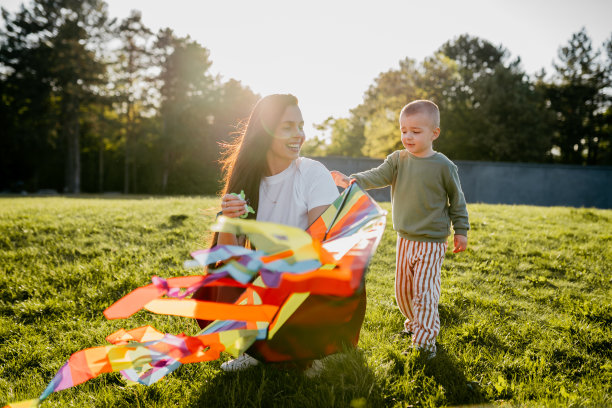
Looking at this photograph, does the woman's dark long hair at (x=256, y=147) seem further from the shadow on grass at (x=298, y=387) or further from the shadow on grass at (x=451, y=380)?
the shadow on grass at (x=451, y=380)

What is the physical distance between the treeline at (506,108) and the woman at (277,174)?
73.4 ft

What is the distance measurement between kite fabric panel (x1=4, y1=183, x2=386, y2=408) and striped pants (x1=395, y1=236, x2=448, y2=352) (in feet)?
2.65

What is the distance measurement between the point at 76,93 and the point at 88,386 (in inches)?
1127

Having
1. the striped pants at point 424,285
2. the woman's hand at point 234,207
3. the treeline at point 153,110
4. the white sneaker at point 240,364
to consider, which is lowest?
the white sneaker at point 240,364

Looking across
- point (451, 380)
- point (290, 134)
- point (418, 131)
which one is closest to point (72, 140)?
point (290, 134)

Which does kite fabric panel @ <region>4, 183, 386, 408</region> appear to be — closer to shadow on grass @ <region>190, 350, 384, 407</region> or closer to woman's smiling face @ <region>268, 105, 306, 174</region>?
shadow on grass @ <region>190, 350, 384, 407</region>

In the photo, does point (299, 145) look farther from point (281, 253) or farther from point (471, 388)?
point (471, 388)

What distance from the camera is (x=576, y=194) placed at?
55.3 feet

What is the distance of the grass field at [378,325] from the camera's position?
210cm

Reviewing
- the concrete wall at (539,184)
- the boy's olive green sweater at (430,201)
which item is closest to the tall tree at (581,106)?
the concrete wall at (539,184)

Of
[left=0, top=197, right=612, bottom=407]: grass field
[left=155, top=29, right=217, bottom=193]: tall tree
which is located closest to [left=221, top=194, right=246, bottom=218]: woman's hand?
[left=0, top=197, right=612, bottom=407]: grass field

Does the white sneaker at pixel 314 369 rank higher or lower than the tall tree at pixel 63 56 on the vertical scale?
lower

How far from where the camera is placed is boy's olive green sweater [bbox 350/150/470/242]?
2.62 metres

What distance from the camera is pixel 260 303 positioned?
182 centimetres
